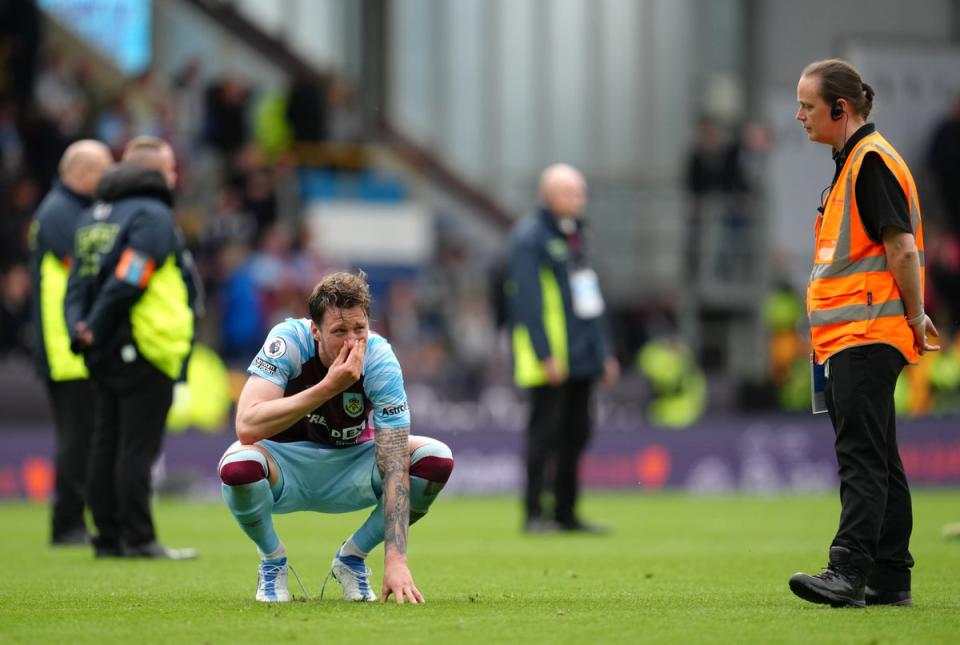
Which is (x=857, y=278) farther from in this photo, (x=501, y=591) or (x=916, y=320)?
(x=501, y=591)

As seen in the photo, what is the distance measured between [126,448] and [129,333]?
0.58 m

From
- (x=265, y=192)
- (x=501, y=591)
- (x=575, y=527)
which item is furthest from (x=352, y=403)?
(x=265, y=192)

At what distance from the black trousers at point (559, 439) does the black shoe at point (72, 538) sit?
2.84m

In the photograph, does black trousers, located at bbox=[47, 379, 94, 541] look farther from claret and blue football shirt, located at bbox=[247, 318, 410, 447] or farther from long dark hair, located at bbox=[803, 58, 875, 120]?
long dark hair, located at bbox=[803, 58, 875, 120]

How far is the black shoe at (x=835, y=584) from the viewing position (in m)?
5.91

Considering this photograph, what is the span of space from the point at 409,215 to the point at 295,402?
50.4 feet

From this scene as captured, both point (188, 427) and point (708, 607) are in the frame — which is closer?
point (708, 607)

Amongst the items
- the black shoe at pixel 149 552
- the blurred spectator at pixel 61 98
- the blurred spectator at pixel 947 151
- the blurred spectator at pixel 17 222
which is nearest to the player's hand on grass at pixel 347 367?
the black shoe at pixel 149 552

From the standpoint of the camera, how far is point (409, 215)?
832 inches

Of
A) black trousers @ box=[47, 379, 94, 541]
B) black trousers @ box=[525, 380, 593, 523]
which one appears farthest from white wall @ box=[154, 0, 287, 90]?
black trousers @ box=[47, 379, 94, 541]

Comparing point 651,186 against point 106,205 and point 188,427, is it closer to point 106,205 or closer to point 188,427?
point 188,427

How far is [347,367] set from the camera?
578 cm

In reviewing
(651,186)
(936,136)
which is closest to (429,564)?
(936,136)

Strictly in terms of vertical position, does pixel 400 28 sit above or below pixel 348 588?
above
